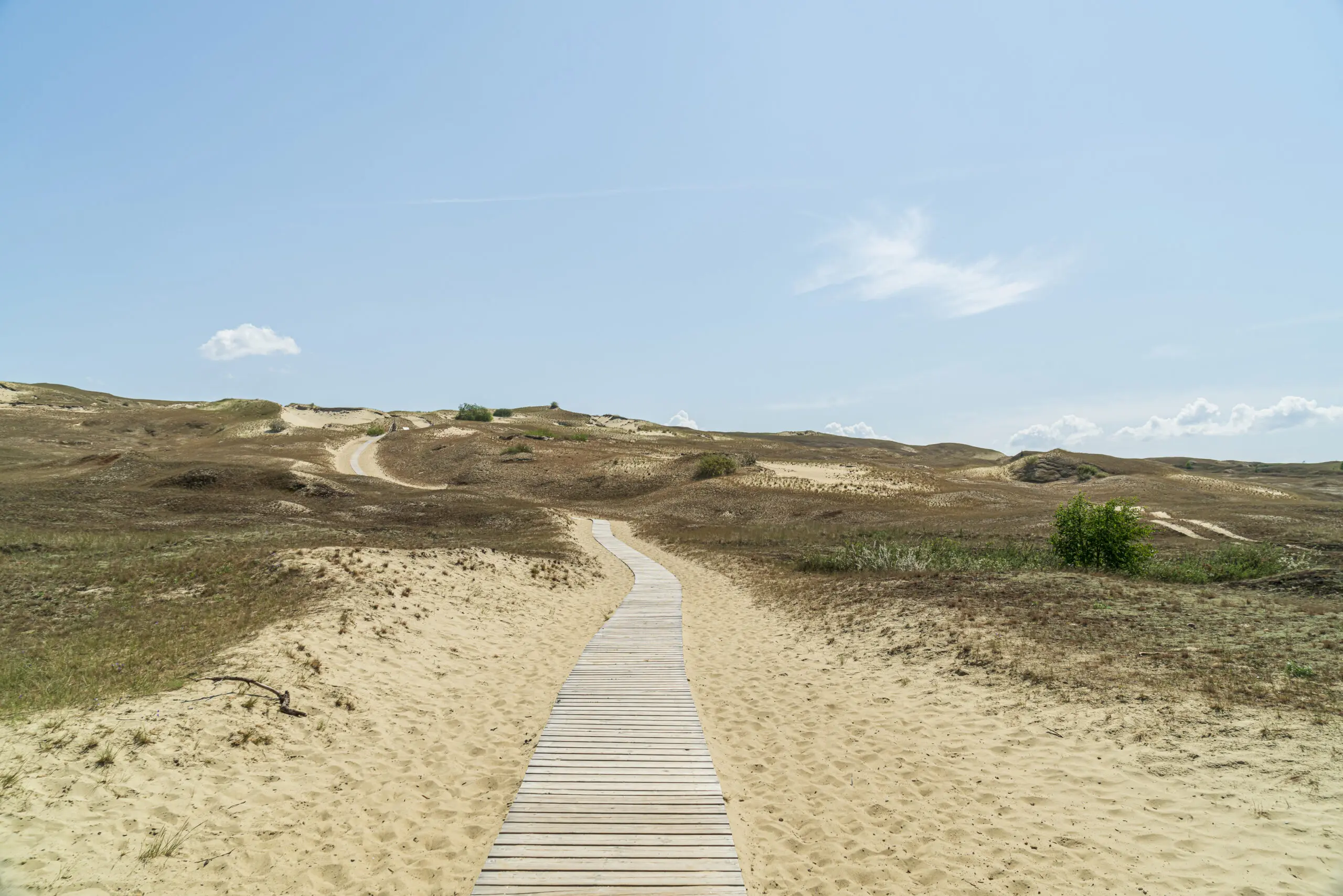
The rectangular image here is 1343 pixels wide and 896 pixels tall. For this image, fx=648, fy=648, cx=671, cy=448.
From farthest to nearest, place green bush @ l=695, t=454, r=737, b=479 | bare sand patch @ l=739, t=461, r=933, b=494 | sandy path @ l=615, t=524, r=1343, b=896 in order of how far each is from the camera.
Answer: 1. green bush @ l=695, t=454, r=737, b=479
2. bare sand patch @ l=739, t=461, r=933, b=494
3. sandy path @ l=615, t=524, r=1343, b=896

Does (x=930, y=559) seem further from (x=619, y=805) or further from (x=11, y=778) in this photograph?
(x=11, y=778)

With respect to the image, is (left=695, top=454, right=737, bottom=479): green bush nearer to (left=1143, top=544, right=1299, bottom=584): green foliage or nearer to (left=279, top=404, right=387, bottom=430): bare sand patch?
(left=1143, top=544, right=1299, bottom=584): green foliage

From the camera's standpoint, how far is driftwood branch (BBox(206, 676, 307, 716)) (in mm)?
8859

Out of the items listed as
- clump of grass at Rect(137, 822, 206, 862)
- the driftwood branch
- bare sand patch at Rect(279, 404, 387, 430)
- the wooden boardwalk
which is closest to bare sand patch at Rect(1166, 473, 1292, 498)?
the wooden boardwalk

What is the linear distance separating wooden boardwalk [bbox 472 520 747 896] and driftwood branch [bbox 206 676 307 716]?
3.48m

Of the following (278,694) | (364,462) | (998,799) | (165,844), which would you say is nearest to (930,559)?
(998,799)

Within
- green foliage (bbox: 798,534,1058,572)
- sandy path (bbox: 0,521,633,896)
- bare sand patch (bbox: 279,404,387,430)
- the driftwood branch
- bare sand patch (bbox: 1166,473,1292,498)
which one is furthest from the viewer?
bare sand patch (bbox: 279,404,387,430)

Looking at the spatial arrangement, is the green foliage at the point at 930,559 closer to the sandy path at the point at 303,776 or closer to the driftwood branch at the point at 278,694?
the sandy path at the point at 303,776

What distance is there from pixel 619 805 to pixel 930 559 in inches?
655

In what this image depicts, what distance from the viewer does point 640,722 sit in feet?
29.7

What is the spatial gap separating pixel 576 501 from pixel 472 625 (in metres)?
33.4

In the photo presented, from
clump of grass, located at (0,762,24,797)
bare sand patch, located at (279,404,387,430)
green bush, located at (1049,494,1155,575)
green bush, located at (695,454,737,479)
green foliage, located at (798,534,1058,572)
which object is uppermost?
bare sand patch, located at (279,404,387,430)

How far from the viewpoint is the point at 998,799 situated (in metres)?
7.01

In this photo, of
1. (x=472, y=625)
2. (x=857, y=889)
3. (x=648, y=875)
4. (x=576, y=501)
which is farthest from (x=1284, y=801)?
(x=576, y=501)
